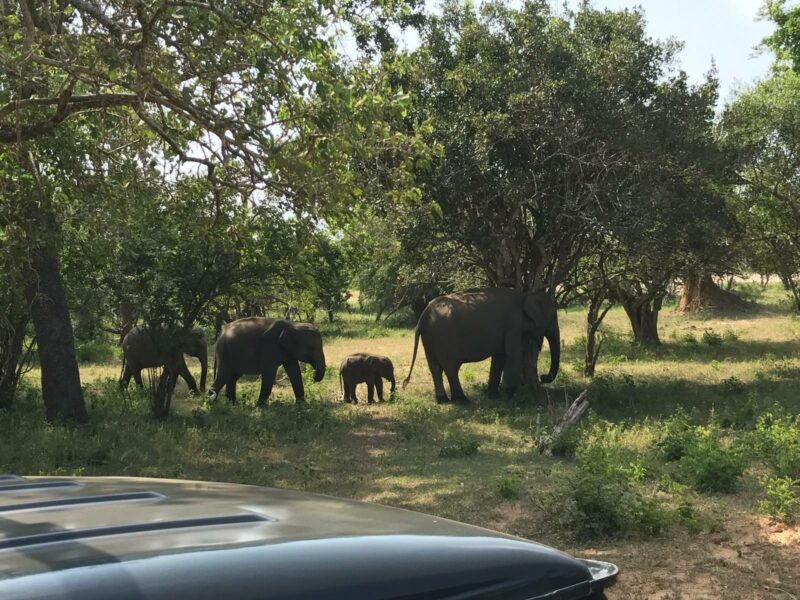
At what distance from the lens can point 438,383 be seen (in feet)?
57.2

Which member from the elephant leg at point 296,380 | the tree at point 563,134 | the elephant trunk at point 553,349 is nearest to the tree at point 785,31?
the tree at point 563,134

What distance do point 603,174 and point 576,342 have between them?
12.2 metres

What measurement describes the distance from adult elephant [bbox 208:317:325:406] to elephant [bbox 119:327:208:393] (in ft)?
2.41

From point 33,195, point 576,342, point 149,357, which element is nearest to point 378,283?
point 576,342

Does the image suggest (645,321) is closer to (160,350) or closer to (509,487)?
(160,350)

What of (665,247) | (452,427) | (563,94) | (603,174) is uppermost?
(563,94)

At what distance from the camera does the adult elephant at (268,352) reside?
17578 millimetres

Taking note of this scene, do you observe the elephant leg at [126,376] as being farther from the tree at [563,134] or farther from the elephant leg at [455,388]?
the tree at [563,134]

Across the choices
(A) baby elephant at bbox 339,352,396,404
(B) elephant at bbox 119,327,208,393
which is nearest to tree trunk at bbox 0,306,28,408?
(B) elephant at bbox 119,327,208,393

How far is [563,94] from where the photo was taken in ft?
49.5

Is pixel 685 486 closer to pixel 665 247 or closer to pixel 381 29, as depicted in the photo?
pixel 665 247

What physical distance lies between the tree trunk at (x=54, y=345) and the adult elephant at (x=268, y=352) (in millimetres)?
4513

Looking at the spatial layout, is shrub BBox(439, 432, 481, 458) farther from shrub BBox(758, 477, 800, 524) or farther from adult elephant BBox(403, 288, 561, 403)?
adult elephant BBox(403, 288, 561, 403)

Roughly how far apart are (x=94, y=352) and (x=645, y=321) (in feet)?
59.2
